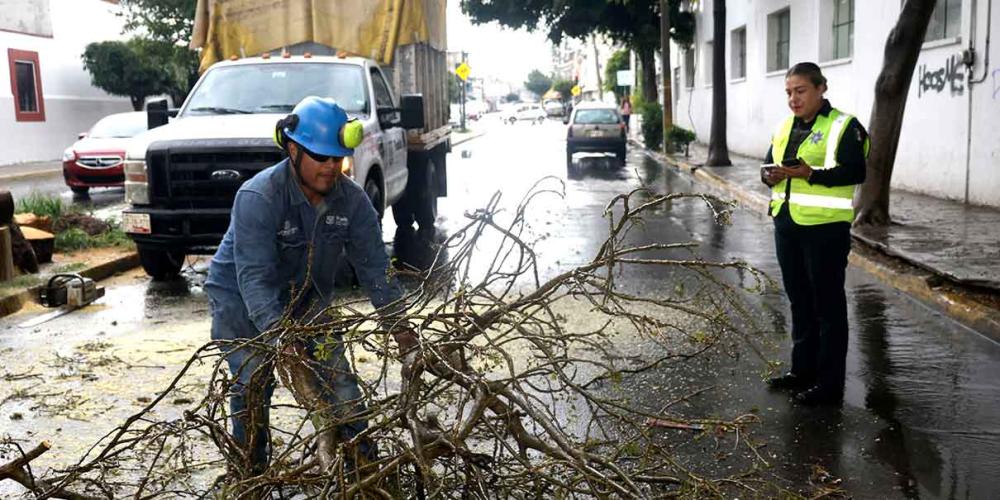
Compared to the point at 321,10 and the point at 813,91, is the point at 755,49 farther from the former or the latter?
the point at 813,91

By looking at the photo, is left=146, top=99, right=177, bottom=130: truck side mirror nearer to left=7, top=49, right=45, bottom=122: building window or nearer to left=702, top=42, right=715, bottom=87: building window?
left=7, top=49, right=45, bottom=122: building window

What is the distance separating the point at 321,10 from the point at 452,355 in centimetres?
880

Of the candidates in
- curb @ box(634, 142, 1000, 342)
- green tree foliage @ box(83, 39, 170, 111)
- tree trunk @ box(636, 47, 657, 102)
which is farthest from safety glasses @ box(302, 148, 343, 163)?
green tree foliage @ box(83, 39, 170, 111)

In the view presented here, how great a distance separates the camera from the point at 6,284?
8883mm

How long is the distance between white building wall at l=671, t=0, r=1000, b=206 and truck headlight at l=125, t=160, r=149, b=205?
10210 mm

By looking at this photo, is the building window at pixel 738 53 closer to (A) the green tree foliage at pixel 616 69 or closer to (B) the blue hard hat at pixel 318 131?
(B) the blue hard hat at pixel 318 131

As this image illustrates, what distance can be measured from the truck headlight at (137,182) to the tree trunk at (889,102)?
7.78 m

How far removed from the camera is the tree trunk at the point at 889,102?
10.8 m

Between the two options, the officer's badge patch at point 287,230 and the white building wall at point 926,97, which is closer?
the officer's badge patch at point 287,230

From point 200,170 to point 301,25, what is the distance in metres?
3.37

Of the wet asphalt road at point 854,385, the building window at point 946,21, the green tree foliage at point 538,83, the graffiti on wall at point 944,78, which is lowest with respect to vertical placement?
the wet asphalt road at point 854,385


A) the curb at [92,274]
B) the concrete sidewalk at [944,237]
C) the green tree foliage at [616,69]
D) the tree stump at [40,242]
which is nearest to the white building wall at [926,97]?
the concrete sidewalk at [944,237]

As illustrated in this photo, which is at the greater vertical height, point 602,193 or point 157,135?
point 157,135

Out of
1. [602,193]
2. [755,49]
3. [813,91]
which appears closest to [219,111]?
[813,91]
